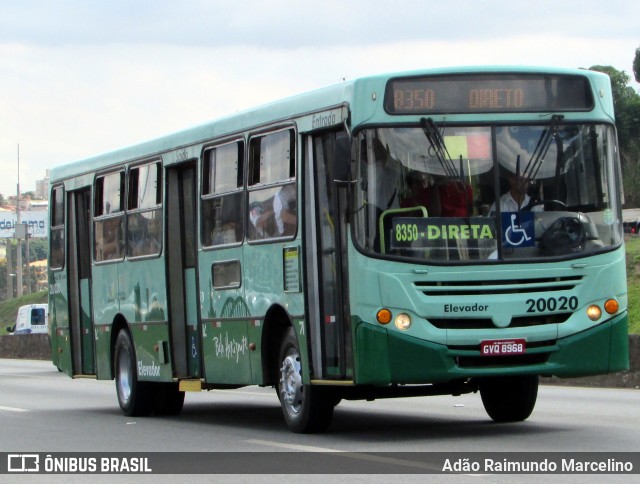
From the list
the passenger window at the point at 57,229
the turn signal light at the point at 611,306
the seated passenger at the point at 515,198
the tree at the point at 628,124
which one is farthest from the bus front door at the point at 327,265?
the tree at the point at 628,124

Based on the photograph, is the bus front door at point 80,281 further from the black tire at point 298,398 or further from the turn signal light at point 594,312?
the turn signal light at point 594,312

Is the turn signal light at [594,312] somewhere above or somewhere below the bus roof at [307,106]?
below

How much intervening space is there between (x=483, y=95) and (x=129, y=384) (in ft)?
24.4

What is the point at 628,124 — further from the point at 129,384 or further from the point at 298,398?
the point at 298,398

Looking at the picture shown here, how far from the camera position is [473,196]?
1247 cm

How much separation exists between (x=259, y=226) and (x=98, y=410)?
20.8 feet

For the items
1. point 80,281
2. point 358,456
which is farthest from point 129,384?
point 358,456

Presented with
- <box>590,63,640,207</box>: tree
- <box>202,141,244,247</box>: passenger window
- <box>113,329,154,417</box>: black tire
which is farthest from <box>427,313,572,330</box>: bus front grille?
<box>590,63,640,207</box>: tree

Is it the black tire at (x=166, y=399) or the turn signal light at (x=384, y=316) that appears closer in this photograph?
the turn signal light at (x=384, y=316)

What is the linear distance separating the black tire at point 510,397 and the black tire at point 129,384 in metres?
4.98

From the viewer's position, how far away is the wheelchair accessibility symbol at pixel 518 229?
41.0 ft

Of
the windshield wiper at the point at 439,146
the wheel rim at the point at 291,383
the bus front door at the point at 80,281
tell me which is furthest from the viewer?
the bus front door at the point at 80,281
